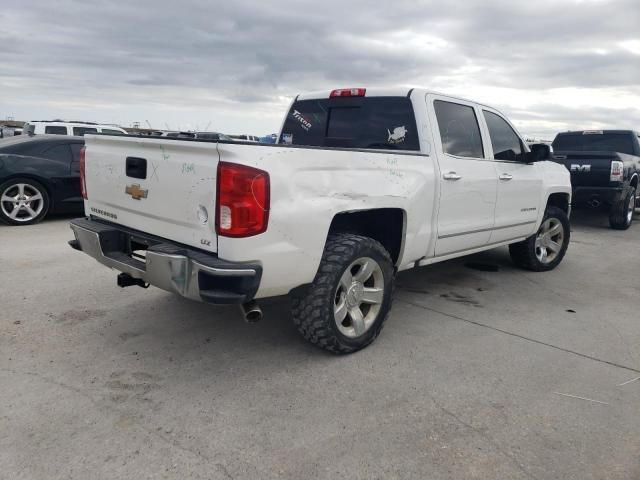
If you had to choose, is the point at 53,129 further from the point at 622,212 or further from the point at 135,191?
the point at 622,212

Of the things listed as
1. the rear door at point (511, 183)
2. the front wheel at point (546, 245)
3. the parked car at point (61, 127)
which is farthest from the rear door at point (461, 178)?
the parked car at point (61, 127)

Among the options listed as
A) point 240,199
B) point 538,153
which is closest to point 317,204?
point 240,199

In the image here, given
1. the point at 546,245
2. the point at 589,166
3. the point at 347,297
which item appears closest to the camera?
the point at 347,297

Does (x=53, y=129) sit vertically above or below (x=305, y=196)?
above

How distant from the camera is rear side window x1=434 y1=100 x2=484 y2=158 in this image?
14.0 ft

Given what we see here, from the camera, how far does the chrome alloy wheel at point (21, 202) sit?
25.0 feet

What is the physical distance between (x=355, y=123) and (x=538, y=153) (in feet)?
6.51

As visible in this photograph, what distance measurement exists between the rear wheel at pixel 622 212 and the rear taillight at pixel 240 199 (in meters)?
8.97

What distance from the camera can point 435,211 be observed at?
4027 millimetres

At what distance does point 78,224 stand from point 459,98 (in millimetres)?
3299

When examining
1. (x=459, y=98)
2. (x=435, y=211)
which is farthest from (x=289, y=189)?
(x=459, y=98)

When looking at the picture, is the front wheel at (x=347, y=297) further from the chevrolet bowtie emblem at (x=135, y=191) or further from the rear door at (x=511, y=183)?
the rear door at (x=511, y=183)

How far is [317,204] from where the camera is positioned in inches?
120

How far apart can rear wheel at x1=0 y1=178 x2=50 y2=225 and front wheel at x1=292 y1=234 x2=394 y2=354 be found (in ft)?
20.5
